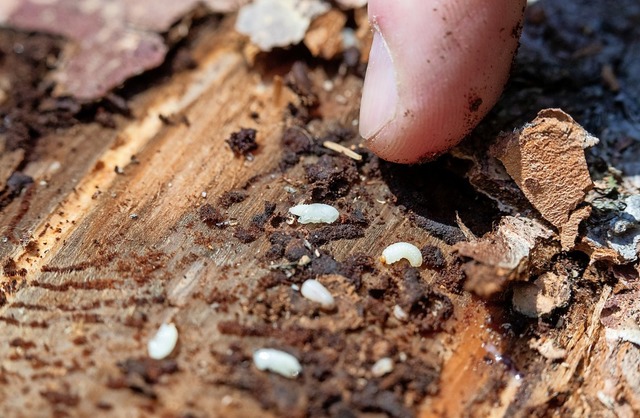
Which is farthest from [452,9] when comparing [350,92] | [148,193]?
[148,193]

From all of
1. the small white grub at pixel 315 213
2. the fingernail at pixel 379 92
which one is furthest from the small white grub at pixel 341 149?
the small white grub at pixel 315 213

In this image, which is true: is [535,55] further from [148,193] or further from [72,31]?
[72,31]

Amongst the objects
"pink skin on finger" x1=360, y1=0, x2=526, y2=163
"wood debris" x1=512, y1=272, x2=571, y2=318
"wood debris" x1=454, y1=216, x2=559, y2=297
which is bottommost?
"wood debris" x1=512, y1=272, x2=571, y2=318

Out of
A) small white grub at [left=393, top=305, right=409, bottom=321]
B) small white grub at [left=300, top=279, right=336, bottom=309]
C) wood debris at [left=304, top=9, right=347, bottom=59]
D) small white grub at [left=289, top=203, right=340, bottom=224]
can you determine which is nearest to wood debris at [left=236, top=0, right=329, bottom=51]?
wood debris at [left=304, top=9, right=347, bottom=59]

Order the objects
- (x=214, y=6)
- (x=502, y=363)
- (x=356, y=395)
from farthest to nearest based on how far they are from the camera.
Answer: (x=214, y=6) < (x=502, y=363) < (x=356, y=395)

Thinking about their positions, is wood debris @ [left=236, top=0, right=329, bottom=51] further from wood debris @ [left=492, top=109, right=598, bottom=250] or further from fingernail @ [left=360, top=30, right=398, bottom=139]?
wood debris @ [left=492, top=109, right=598, bottom=250]

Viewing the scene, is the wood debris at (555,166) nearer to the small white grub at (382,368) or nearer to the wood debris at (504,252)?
→ the wood debris at (504,252)

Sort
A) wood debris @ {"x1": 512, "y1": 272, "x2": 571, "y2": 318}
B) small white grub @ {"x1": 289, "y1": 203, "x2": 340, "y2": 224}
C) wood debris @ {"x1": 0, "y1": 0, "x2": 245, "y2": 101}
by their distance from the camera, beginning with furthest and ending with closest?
1. wood debris @ {"x1": 0, "y1": 0, "x2": 245, "y2": 101}
2. small white grub @ {"x1": 289, "y1": 203, "x2": 340, "y2": 224}
3. wood debris @ {"x1": 512, "y1": 272, "x2": 571, "y2": 318}
